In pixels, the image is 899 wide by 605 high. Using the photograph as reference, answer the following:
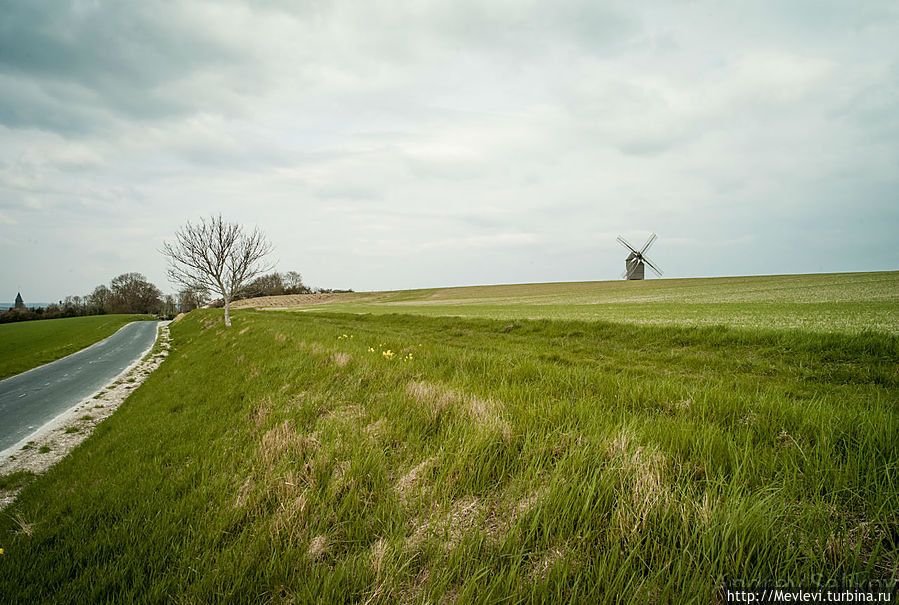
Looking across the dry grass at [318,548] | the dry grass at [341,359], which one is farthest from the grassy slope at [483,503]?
the dry grass at [341,359]

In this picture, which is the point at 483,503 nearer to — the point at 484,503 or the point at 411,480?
the point at 484,503

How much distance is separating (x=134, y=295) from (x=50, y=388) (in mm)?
123853

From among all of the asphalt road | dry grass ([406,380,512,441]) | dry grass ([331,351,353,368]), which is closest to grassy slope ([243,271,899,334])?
dry grass ([406,380,512,441])

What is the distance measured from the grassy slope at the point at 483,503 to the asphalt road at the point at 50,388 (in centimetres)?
1059

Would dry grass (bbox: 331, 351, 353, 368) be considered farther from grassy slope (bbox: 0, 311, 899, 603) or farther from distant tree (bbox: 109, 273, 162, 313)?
distant tree (bbox: 109, 273, 162, 313)

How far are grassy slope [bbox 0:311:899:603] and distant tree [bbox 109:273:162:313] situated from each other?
461 feet

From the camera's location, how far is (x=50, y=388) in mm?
17938

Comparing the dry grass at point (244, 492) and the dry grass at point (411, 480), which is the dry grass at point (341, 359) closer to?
the dry grass at point (244, 492)

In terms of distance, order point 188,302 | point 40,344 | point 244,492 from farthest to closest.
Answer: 1. point 188,302
2. point 40,344
3. point 244,492

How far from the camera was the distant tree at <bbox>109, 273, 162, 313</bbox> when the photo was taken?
109 m

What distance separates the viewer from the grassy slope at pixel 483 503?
194 cm

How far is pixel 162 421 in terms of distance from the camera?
313 inches

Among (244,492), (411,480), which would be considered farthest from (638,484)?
(244,492)

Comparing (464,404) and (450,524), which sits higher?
(464,404)
